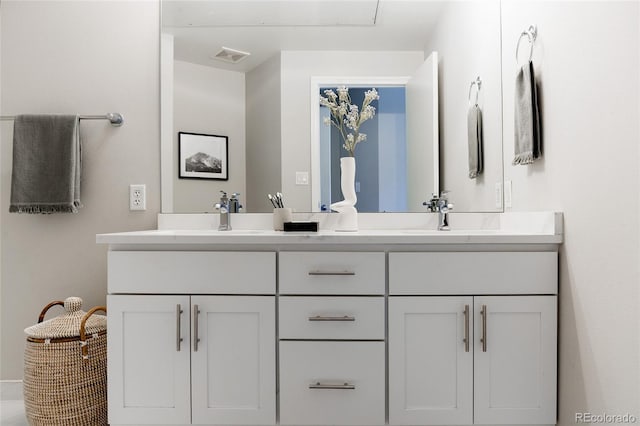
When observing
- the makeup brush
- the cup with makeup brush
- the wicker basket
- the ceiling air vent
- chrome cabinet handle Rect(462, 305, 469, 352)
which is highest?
the ceiling air vent

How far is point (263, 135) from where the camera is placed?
1.88 m

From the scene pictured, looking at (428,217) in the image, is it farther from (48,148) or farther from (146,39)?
(48,148)

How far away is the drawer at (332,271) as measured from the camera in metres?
1.38

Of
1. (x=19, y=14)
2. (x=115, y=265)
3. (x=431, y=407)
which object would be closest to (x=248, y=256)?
(x=115, y=265)

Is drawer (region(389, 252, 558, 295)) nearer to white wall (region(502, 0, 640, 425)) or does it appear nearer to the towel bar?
white wall (region(502, 0, 640, 425))

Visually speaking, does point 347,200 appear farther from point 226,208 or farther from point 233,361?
point 233,361

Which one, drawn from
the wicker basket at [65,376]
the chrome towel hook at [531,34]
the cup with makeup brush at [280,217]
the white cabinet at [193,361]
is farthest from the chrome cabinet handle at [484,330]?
the wicker basket at [65,376]

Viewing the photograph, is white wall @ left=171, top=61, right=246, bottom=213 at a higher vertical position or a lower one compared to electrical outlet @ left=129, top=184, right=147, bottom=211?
higher

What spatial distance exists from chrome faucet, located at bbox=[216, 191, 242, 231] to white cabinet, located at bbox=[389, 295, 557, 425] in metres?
0.87

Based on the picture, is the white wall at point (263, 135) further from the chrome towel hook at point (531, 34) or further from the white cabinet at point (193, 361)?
the chrome towel hook at point (531, 34)

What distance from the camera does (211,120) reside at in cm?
190

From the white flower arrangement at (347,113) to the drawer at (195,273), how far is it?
0.75 metres

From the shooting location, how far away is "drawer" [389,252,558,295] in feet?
4.49

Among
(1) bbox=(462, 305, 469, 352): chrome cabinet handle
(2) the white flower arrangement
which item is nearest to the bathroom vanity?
(1) bbox=(462, 305, 469, 352): chrome cabinet handle
